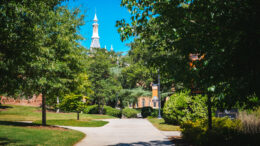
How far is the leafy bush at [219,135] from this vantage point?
23.0 ft

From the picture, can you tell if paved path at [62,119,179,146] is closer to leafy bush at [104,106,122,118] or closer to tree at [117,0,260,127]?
tree at [117,0,260,127]

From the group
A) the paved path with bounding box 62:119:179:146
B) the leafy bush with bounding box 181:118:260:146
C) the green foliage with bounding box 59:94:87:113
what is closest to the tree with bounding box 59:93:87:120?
the green foliage with bounding box 59:94:87:113

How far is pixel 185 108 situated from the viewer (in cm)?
1650

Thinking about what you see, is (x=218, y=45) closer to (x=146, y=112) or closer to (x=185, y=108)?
(x=185, y=108)

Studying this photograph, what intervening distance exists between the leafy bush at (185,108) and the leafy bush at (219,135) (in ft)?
13.9

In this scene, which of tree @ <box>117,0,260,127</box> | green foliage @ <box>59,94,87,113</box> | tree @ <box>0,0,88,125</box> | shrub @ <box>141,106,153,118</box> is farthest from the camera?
shrub @ <box>141,106,153,118</box>

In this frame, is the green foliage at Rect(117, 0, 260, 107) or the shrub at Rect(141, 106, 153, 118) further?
the shrub at Rect(141, 106, 153, 118)

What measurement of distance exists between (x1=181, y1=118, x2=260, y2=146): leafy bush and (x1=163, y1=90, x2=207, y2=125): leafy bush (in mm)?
4233

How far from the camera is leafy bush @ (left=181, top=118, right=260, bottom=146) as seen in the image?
7.02 meters

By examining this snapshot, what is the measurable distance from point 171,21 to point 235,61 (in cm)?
201

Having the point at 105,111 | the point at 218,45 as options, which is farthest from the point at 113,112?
the point at 218,45

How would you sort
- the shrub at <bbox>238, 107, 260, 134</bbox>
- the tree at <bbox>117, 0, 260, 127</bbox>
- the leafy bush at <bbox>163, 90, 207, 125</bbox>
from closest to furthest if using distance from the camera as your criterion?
the tree at <bbox>117, 0, 260, 127</bbox> < the shrub at <bbox>238, 107, 260, 134</bbox> < the leafy bush at <bbox>163, 90, 207, 125</bbox>

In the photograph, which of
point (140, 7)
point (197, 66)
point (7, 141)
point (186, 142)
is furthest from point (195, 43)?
point (7, 141)

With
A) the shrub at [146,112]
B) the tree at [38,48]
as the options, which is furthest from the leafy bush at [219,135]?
the shrub at [146,112]
